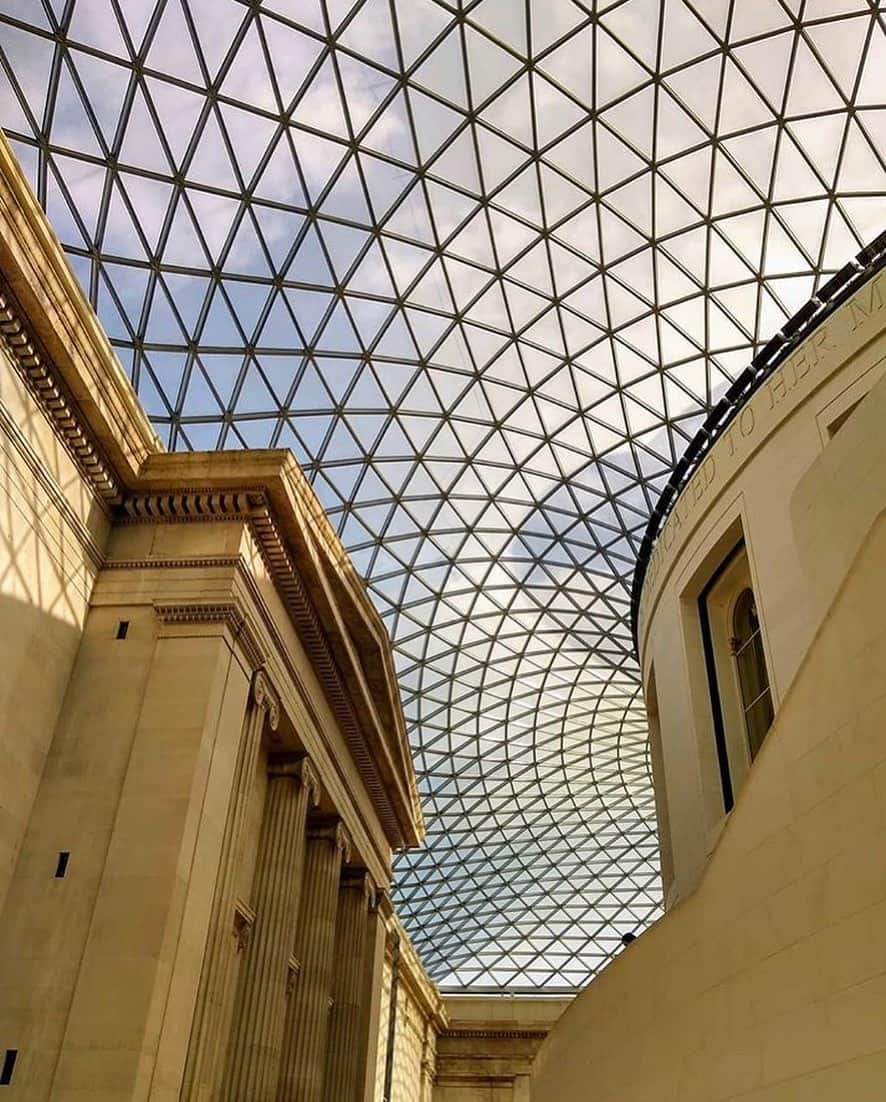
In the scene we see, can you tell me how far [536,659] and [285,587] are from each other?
84.8 feet

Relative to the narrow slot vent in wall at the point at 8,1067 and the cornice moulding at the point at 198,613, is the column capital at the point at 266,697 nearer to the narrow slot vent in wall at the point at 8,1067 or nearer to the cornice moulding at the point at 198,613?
the cornice moulding at the point at 198,613

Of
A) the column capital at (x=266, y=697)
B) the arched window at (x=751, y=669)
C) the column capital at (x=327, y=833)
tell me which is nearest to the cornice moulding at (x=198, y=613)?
the column capital at (x=266, y=697)

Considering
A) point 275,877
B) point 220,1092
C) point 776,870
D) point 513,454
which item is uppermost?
point 513,454

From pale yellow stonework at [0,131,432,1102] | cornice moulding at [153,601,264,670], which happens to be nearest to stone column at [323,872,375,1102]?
pale yellow stonework at [0,131,432,1102]

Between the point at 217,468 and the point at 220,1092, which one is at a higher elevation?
the point at 217,468

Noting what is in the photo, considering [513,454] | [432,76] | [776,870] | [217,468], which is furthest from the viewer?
[513,454]

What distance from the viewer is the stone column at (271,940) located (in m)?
20.3

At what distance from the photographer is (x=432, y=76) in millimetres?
25031

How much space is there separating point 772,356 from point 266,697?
13.2 meters

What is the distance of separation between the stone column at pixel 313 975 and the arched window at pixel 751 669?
43.5 ft

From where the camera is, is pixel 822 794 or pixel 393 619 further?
pixel 393 619

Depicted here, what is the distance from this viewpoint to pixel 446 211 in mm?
27969

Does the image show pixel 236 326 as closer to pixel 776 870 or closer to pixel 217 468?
pixel 217 468

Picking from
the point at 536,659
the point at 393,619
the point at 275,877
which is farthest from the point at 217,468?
the point at 536,659
